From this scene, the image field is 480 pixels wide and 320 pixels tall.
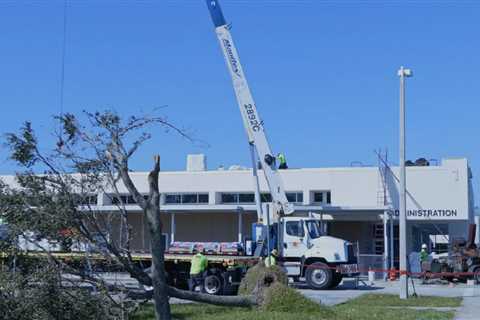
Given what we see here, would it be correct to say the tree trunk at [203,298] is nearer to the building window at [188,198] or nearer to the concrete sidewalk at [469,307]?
the concrete sidewalk at [469,307]

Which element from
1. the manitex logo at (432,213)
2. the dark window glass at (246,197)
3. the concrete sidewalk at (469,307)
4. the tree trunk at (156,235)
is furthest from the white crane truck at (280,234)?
the tree trunk at (156,235)

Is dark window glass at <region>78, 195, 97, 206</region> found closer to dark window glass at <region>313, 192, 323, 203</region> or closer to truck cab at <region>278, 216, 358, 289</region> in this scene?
truck cab at <region>278, 216, 358, 289</region>

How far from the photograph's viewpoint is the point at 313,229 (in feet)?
105

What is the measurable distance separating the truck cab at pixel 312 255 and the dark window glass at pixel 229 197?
14.7m

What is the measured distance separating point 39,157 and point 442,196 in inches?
1408

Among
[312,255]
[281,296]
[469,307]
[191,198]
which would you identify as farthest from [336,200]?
[281,296]

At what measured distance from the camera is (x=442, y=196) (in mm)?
41938

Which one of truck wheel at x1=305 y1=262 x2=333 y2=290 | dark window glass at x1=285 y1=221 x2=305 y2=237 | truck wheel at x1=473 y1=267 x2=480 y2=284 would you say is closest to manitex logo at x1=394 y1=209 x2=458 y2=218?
truck wheel at x1=473 y1=267 x2=480 y2=284

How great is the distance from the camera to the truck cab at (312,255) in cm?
3112

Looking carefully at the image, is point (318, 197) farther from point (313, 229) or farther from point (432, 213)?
point (313, 229)

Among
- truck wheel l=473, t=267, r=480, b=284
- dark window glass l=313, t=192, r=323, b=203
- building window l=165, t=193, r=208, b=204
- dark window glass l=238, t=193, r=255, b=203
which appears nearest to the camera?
truck wheel l=473, t=267, r=480, b=284

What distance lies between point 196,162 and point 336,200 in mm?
9701

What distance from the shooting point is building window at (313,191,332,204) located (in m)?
44.5

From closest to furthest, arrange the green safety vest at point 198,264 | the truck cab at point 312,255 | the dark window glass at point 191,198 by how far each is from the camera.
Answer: the green safety vest at point 198,264, the truck cab at point 312,255, the dark window glass at point 191,198
